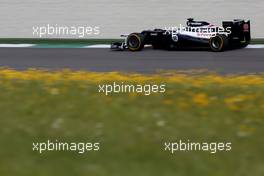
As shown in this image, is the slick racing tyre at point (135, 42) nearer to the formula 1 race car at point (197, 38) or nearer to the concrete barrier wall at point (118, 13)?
A: the formula 1 race car at point (197, 38)

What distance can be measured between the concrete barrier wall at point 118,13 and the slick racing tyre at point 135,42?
786 centimetres

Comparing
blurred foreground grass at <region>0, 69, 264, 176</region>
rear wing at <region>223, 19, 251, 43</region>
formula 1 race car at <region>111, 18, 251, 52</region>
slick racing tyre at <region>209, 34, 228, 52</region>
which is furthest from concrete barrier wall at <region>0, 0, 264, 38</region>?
blurred foreground grass at <region>0, 69, 264, 176</region>

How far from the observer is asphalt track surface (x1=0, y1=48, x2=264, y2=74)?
15750 millimetres

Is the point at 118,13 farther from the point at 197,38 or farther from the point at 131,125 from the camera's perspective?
the point at 131,125

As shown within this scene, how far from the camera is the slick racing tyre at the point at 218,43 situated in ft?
64.2

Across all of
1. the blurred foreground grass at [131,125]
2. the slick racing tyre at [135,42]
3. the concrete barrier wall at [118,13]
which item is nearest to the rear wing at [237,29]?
the slick racing tyre at [135,42]

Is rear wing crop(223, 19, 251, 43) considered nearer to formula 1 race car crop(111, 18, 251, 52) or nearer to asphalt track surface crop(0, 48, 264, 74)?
formula 1 race car crop(111, 18, 251, 52)

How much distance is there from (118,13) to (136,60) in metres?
11.6

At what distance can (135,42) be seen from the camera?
818 inches

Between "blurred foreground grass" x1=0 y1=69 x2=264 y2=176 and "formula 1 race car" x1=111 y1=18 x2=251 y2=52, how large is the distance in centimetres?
1088

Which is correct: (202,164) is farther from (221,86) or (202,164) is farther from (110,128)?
(221,86)

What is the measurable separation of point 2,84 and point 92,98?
5.28 ft

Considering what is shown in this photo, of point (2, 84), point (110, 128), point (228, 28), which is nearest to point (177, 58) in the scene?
point (228, 28)

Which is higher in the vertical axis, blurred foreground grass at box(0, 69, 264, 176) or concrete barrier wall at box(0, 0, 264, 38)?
concrete barrier wall at box(0, 0, 264, 38)
